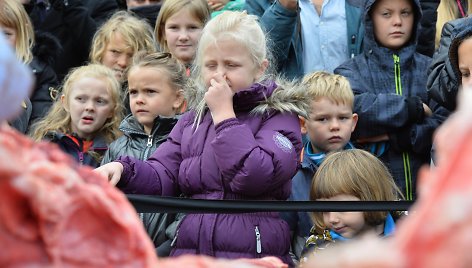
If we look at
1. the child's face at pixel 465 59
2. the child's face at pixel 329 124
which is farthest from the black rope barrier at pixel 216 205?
the child's face at pixel 329 124

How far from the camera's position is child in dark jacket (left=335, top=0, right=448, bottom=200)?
477 centimetres

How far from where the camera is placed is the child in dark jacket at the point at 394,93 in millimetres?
4766

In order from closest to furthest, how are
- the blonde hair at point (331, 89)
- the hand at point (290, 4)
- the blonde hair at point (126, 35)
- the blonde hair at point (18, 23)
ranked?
1. the blonde hair at point (331, 89)
2. the hand at point (290, 4)
3. the blonde hair at point (18, 23)
4. the blonde hair at point (126, 35)

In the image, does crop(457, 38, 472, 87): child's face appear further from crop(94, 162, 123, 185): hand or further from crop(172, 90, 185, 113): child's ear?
crop(94, 162, 123, 185): hand

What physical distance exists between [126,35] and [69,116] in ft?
2.46

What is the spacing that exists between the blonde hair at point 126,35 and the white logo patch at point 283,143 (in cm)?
210

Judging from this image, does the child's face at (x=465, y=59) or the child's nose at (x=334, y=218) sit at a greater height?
the child's face at (x=465, y=59)

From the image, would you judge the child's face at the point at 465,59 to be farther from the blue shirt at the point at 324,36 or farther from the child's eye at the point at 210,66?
the child's eye at the point at 210,66

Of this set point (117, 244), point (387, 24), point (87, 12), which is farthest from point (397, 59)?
point (117, 244)

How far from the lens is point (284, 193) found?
3875mm

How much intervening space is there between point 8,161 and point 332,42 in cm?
399

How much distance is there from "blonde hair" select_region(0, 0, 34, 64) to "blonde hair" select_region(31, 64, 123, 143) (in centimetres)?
33

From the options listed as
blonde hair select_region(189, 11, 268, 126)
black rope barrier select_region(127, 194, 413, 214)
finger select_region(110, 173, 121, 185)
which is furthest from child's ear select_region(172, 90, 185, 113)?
black rope barrier select_region(127, 194, 413, 214)

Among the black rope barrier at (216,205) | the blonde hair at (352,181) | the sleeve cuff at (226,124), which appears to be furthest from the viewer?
the blonde hair at (352,181)
